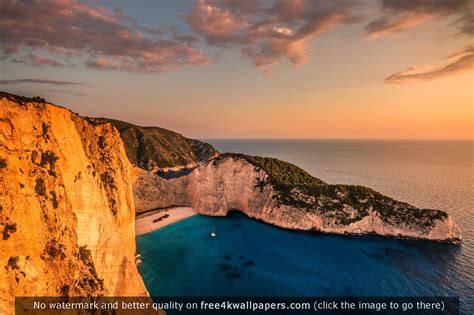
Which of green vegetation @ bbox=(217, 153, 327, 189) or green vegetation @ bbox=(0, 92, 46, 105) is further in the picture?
green vegetation @ bbox=(217, 153, 327, 189)

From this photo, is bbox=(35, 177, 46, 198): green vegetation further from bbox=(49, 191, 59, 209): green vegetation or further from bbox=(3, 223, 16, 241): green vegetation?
bbox=(3, 223, 16, 241): green vegetation

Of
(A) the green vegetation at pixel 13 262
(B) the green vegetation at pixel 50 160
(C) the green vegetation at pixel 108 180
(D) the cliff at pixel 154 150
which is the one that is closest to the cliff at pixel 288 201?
(C) the green vegetation at pixel 108 180

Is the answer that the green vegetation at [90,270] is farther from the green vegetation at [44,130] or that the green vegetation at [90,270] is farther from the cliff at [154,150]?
the cliff at [154,150]

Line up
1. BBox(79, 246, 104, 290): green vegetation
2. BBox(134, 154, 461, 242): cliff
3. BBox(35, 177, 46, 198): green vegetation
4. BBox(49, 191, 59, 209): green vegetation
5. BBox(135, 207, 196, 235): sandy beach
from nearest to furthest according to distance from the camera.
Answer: BBox(35, 177, 46, 198): green vegetation < BBox(49, 191, 59, 209): green vegetation < BBox(79, 246, 104, 290): green vegetation < BBox(134, 154, 461, 242): cliff < BBox(135, 207, 196, 235): sandy beach

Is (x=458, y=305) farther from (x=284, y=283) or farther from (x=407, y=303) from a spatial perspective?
(x=284, y=283)

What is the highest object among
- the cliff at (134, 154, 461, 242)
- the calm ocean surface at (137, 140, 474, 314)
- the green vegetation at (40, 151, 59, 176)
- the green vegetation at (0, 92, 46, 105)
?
the green vegetation at (0, 92, 46, 105)

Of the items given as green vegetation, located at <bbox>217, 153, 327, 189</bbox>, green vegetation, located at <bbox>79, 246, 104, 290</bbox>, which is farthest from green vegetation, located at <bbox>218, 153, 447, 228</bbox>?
green vegetation, located at <bbox>79, 246, 104, 290</bbox>
